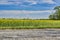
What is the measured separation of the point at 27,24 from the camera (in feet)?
39.2

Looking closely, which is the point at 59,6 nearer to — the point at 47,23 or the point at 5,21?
the point at 47,23

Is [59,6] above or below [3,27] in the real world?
above

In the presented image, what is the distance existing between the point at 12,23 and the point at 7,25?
34 centimetres

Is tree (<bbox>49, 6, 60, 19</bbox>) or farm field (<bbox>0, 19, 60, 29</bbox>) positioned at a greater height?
tree (<bbox>49, 6, 60, 19</bbox>)

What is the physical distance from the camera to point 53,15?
36.9 ft

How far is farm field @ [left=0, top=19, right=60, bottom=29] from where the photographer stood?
11455 mm

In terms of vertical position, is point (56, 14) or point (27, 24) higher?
point (56, 14)

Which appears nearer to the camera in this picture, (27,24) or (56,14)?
(56,14)

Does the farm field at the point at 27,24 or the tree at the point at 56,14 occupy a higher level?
the tree at the point at 56,14

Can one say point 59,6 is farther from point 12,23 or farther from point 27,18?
point 12,23

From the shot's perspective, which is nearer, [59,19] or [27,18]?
[27,18]

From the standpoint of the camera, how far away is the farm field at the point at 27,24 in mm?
11455

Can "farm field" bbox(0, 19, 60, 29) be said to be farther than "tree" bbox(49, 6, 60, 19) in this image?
Yes

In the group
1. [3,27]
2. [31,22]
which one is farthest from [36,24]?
[3,27]
